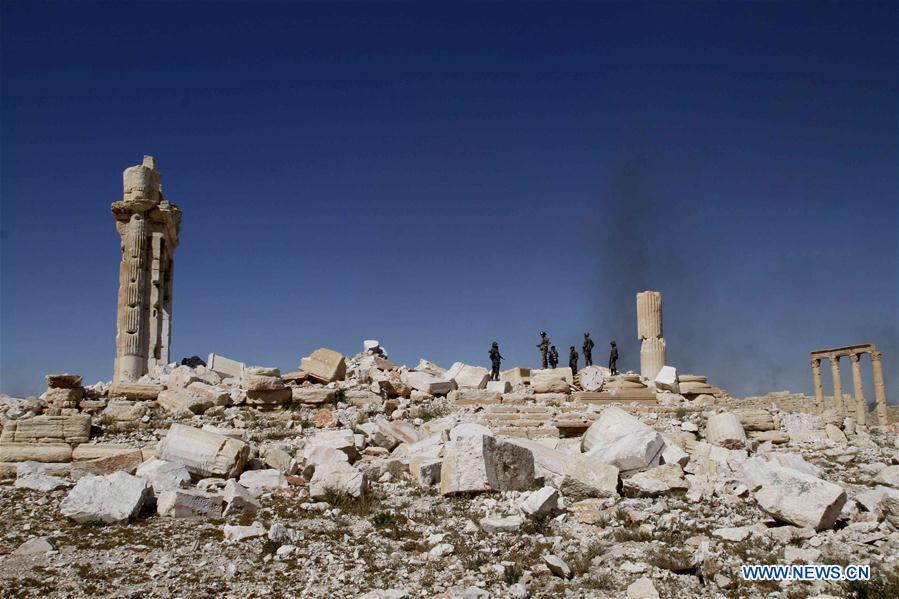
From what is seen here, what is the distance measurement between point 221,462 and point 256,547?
134 inches

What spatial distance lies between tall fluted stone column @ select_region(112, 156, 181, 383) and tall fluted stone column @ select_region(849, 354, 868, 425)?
2512cm

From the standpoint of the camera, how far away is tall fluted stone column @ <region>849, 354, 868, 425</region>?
973 inches

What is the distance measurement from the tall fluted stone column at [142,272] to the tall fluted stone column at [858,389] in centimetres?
2512

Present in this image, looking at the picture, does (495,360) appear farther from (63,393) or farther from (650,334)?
(63,393)

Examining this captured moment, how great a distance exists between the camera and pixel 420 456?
10984 millimetres

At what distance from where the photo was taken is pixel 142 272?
23.5 meters

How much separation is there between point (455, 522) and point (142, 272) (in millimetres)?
19089

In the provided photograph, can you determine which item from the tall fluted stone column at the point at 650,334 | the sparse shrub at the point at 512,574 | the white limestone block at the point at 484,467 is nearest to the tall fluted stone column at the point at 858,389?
the tall fluted stone column at the point at 650,334

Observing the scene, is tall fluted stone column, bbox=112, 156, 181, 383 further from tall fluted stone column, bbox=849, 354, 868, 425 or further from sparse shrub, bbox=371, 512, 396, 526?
tall fluted stone column, bbox=849, 354, 868, 425

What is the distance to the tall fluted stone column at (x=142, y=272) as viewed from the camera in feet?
75.2

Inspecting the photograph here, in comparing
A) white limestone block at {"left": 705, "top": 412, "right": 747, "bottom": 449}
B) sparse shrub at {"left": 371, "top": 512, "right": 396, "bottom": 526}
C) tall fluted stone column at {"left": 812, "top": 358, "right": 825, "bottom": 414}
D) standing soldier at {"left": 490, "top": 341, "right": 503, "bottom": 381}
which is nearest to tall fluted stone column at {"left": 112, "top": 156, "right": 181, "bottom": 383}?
standing soldier at {"left": 490, "top": 341, "right": 503, "bottom": 381}

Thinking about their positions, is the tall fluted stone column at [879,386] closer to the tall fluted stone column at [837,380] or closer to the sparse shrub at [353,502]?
the tall fluted stone column at [837,380]

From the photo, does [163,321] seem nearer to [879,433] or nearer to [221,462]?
[221,462]

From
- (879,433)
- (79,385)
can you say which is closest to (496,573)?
(79,385)
